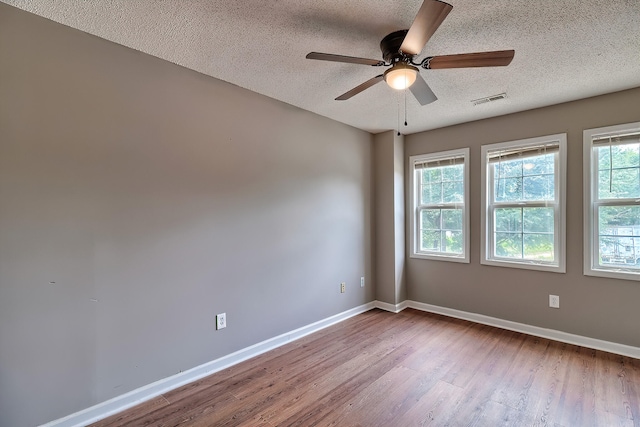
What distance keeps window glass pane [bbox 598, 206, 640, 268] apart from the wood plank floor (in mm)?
880

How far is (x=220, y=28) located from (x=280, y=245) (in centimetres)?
187

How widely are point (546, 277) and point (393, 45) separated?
288 cm

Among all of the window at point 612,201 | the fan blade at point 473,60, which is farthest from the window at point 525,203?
the fan blade at point 473,60

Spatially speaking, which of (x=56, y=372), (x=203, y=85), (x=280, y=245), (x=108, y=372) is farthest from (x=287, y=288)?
(x=203, y=85)

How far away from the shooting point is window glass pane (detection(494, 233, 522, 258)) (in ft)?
11.1

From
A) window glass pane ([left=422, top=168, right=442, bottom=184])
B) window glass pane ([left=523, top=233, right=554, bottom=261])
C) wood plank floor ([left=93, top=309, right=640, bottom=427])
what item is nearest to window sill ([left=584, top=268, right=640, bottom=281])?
window glass pane ([left=523, top=233, right=554, bottom=261])

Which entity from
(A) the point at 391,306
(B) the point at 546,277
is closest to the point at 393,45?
(B) the point at 546,277

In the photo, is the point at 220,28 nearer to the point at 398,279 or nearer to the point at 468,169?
the point at 468,169

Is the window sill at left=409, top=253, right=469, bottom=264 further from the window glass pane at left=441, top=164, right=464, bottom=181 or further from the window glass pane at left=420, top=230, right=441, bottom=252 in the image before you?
the window glass pane at left=441, top=164, right=464, bottom=181

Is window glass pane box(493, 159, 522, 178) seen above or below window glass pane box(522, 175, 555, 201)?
above

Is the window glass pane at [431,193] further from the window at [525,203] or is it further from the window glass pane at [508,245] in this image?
the window glass pane at [508,245]

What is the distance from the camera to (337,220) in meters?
3.66

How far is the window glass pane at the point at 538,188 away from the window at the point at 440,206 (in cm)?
60

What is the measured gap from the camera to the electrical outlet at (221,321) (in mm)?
2500
